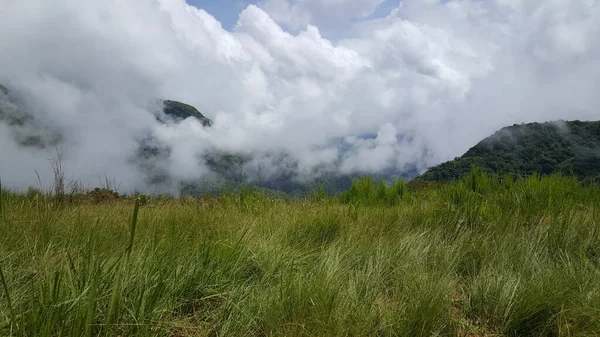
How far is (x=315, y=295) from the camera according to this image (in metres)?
1.98

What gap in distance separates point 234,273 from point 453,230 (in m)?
2.59

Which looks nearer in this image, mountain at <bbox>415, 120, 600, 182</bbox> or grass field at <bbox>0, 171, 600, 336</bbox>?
grass field at <bbox>0, 171, 600, 336</bbox>

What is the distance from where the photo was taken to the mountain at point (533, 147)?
28.5m

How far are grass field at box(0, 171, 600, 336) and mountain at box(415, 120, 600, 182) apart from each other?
23453mm

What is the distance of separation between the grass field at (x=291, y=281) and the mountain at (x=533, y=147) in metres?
23.5

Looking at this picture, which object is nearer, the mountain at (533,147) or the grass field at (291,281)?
the grass field at (291,281)

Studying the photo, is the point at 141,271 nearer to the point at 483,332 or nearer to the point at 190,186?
the point at 483,332

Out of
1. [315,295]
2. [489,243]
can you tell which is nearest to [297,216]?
[489,243]

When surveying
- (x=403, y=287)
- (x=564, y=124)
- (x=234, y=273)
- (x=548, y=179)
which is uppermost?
(x=564, y=124)

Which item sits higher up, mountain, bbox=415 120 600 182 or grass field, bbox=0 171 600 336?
mountain, bbox=415 120 600 182

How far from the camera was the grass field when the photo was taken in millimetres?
1718

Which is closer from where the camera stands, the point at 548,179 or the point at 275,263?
the point at 275,263

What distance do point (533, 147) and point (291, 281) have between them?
45.9 m

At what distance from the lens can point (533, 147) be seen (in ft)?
131
